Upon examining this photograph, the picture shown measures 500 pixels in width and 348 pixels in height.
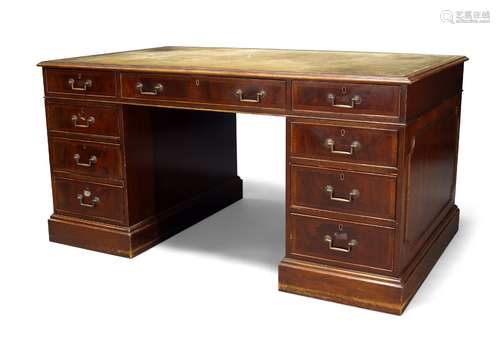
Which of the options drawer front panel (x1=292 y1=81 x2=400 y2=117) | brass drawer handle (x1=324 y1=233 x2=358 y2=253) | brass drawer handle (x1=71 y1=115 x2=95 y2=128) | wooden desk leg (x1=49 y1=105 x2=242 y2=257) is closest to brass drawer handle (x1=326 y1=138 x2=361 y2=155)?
drawer front panel (x1=292 y1=81 x2=400 y2=117)

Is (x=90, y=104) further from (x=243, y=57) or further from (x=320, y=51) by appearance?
(x=320, y=51)

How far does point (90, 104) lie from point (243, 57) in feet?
2.69

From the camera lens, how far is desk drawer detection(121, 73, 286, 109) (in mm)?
2920

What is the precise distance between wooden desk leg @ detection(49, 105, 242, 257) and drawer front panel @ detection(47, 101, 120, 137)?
67 millimetres

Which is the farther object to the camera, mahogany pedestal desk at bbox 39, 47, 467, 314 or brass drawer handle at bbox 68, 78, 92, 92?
brass drawer handle at bbox 68, 78, 92, 92

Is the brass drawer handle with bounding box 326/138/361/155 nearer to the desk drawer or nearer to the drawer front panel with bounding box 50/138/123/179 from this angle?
the desk drawer

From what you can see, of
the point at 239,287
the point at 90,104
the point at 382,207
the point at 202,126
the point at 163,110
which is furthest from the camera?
the point at 202,126

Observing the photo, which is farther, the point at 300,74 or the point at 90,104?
the point at 90,104

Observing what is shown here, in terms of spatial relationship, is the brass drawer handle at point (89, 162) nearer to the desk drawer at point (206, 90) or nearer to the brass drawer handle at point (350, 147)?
the desk drawer at point (206, 90)

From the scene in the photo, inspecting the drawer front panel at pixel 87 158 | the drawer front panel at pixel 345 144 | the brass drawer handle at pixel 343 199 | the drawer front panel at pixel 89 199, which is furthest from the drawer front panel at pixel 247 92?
the drawer front panel at pixel 89 199

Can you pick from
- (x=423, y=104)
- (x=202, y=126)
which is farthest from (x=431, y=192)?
(x=202, y=126)

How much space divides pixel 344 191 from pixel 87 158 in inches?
55.4

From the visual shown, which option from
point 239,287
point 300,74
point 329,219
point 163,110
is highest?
point 300,74

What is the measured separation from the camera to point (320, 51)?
387 centimetres
